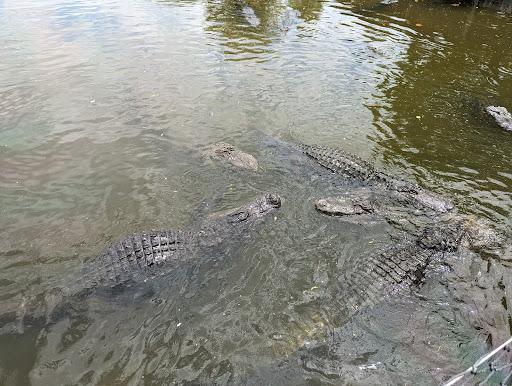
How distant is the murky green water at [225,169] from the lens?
3.66 m

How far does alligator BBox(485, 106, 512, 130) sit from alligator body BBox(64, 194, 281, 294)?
6.69 m

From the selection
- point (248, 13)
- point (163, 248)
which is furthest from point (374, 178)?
point (248, 13)

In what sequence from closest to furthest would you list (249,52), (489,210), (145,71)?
(489,210) → (145,71) → (249,52)

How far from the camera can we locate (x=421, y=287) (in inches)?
170

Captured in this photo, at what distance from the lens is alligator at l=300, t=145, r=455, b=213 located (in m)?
5.61

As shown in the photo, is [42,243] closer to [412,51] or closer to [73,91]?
[73,91]

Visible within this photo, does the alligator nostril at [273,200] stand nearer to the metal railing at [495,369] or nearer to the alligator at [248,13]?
the metal railing at [495,369]

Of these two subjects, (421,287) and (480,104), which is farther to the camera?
(480,104)

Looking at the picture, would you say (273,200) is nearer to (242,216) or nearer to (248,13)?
(242,216)

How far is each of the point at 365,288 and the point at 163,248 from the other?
284 cm

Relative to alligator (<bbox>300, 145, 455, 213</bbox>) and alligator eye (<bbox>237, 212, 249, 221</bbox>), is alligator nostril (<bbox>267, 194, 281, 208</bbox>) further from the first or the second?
alligator (<bbox>300, 145, 455, 213</bbox>)

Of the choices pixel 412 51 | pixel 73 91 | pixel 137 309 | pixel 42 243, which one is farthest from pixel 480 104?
pixel 73 91

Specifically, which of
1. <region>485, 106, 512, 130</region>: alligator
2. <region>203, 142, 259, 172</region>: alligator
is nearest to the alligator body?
<region>203, 142, 259, 172</region>: alligator

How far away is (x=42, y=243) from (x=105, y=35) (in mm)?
11318
